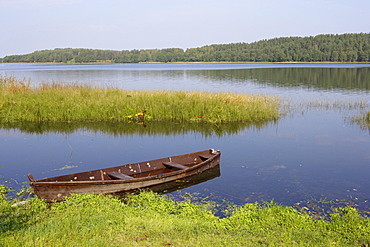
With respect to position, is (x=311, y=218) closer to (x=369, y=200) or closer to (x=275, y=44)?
(x=369, y=200)

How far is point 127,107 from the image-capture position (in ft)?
78.2

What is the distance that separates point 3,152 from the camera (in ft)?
55.1

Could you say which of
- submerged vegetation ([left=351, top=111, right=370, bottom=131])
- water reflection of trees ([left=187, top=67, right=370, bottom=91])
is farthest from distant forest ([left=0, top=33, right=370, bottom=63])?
submerged vegetation ([left=351, top=111, right=370, bottom=131])

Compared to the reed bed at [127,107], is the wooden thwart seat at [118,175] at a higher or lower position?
lower

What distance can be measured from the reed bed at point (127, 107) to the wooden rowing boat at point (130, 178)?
8556 mm

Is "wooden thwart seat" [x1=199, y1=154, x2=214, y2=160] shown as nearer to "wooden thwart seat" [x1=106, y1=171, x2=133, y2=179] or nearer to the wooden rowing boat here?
the wooden rowing boat

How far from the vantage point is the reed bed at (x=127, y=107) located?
23.2 meters

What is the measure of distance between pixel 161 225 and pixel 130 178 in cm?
373

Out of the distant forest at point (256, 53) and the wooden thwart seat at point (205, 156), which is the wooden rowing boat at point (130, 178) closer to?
the wooden thwart seat at point (205, 156)

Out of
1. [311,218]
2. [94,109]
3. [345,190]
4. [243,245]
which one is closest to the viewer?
[243,245]

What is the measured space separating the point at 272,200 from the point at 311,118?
15.8m

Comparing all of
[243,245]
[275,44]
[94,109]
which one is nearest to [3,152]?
[94,109]

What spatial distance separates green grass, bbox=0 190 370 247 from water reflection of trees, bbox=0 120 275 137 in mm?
10429

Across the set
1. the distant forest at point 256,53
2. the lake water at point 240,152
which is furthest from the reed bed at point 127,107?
the distant forest at point 256,53
